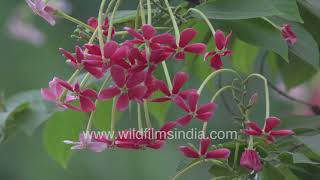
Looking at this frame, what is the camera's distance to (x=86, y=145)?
0.86 m

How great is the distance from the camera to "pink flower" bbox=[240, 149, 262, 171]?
0.88 metres

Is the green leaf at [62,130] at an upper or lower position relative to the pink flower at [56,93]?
lower

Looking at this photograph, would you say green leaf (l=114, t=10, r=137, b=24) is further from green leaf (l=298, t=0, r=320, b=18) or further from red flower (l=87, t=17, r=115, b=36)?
green leaf (l=298, t=0, r=320, b=18)

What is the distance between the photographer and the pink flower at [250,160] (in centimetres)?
88

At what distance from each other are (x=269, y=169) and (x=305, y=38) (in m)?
0.19

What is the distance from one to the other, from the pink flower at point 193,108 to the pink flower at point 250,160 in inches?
2.7

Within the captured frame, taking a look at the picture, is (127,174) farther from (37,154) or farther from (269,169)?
(269,169)

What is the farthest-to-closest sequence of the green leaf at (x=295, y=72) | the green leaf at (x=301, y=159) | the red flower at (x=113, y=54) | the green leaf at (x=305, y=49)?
the green leaf at (x=295, y=72)
the green leaf at (x=305, y=49)
the green leaf at (x=301, y=159)
the red flower at (x=113, y=54)

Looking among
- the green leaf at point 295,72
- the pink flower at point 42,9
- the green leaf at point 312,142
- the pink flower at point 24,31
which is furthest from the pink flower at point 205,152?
the pink flower at point 24,31

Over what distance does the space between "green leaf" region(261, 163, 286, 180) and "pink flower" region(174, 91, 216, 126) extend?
0.14m

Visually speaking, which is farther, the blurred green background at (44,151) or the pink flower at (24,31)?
the blurred green background at (44,151)

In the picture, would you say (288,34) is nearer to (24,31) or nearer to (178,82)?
(178,82)

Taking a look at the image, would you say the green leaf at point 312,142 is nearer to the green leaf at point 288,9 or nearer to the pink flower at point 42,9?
the green leaf at point 288,9

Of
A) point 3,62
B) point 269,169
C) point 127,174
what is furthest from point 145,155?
point 269,169
